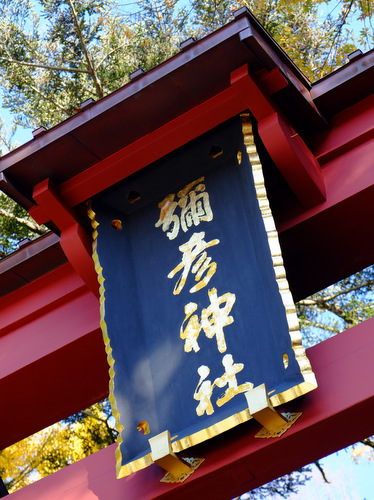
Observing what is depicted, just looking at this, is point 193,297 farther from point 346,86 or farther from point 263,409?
point 346,86

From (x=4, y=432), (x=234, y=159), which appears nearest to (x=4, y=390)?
(x=4, y=432)

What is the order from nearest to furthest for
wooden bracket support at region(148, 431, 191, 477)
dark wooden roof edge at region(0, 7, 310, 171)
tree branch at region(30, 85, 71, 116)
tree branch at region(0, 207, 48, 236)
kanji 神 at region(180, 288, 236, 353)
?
wooden bracket support at region(148, 431, 191, 477) < kanji 神 at region(180, 288, 236, 353) < dark wooden roof edge at region(0, 7, 310, 171) < tree branch at region(0, 207, 48, 236) < tree branch at region(30, 85, 71, 116)

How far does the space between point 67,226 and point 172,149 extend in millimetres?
818

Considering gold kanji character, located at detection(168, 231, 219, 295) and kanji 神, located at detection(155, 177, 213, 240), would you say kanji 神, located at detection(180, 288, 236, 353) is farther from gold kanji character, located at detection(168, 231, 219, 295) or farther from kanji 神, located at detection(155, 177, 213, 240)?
kanji 神, located at detection(155, 177, 213, 240)

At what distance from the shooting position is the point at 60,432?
911cm

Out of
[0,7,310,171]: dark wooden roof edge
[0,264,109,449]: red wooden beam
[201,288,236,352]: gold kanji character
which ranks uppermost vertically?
[0,7,310,171]: dark wooden roof edge

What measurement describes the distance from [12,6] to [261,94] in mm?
7670

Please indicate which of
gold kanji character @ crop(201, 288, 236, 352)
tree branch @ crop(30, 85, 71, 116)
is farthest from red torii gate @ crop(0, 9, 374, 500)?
tree branch @ crop(30, 85, 71, 116)

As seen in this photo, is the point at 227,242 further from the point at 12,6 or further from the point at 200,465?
the point at 12,6

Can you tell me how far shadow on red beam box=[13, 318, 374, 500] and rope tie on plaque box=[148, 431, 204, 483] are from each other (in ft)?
0.11

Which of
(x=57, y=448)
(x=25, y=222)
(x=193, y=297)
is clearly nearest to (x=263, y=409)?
(x=193, y=297)

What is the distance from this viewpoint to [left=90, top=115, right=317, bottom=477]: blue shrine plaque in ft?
12.9

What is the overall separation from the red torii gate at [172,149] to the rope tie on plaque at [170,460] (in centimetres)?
6

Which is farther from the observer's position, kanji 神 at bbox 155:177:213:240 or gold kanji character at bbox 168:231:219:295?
kanji 神 at bbox 155:177:213:240
